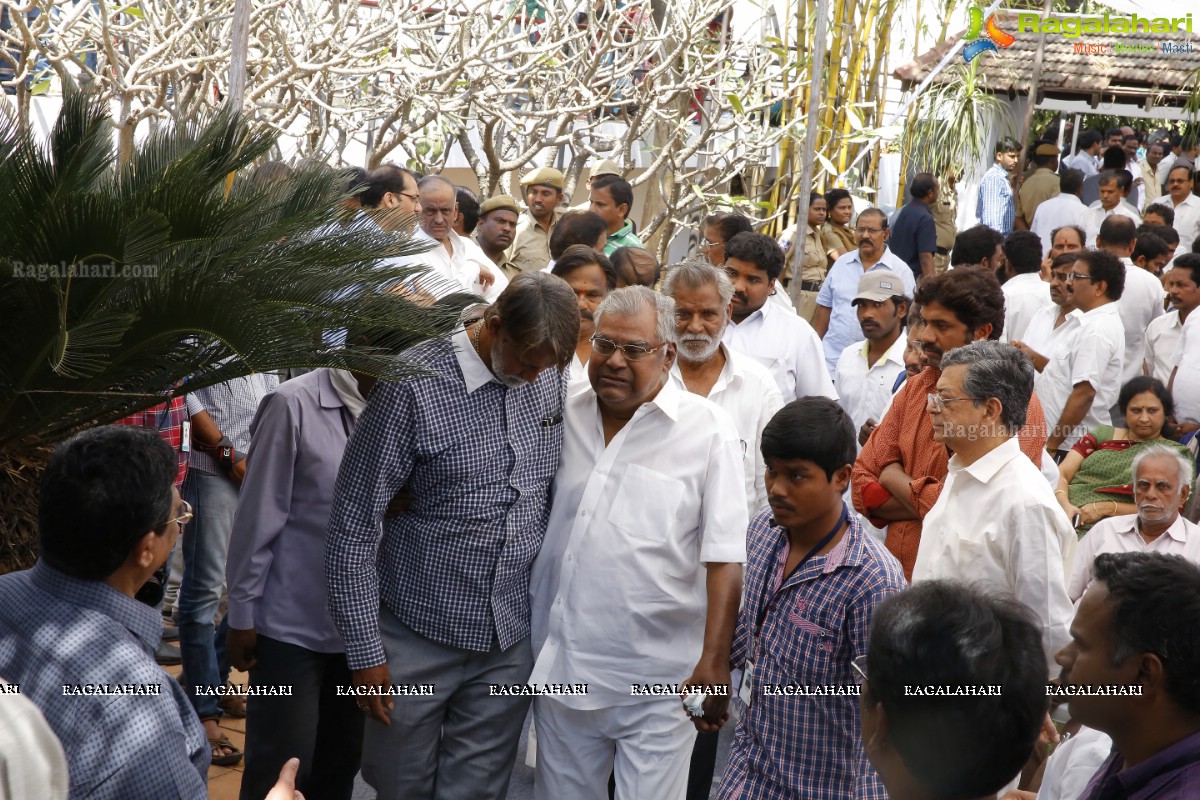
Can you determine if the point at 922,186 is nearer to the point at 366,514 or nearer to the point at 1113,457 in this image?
the point at 1113,457

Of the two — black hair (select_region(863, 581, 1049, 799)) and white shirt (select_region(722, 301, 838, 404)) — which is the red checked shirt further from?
black hair (select_region(863, 581, 1049, 799))

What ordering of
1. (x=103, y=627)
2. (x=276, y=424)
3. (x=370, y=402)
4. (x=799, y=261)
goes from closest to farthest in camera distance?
(x=103, y=627)
(x=370, y=402)
(x=276, y=424)
(x=799, y=261)

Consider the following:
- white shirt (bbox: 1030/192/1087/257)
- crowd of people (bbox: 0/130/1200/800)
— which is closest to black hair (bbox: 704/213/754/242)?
crowd of people (bbox: 0/130/1200/800)

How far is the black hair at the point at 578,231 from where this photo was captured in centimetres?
664

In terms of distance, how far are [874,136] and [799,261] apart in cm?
357

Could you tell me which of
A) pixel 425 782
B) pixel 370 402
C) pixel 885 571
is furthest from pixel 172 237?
pixel 885 571

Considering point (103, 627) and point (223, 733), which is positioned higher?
point (103, 627)

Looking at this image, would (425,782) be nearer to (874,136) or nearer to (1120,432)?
(1120,432)

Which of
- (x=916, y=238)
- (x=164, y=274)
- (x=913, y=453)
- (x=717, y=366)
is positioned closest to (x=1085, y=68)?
(x=916, y=238)

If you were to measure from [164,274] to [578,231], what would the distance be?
3571mm

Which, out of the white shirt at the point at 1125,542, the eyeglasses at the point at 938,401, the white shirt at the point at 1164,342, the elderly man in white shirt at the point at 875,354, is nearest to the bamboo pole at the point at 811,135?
the elderly man in white shirt at the point at 875,354

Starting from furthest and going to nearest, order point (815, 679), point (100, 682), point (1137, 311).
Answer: point (1137, 311) → point (815, 679) → point (100, 682)

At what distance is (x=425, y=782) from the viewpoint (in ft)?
12.2

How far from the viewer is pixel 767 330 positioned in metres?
5.88
